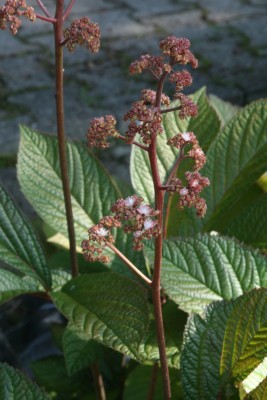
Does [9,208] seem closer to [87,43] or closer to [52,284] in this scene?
[52,284]

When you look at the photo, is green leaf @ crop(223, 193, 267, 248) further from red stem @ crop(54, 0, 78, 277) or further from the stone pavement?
the stone pavement

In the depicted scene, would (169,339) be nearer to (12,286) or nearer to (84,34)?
(12,286)

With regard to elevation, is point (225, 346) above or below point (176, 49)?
below

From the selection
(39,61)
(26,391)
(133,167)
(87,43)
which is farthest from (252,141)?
(39,61)

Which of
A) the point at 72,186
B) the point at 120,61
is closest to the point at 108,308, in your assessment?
the point at 72,186

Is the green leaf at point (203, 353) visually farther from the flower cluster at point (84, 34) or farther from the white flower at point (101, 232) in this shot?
the flower cluster at point (84, 34)

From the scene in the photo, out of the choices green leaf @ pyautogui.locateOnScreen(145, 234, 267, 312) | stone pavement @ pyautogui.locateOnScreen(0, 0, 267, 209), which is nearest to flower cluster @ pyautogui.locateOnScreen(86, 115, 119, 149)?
green leaf @ pyautogui.locateOnScreen(145, 234, 267, 312)
